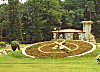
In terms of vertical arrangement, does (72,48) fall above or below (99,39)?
above

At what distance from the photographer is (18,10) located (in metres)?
61.6

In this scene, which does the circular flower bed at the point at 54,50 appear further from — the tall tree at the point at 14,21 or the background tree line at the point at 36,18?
the background tree line at the point at 36,18

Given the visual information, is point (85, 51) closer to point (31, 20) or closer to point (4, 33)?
point (31, 20)

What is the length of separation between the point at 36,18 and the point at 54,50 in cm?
2976

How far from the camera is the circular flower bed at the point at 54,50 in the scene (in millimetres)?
31797

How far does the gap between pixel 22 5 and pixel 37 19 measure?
793 cm

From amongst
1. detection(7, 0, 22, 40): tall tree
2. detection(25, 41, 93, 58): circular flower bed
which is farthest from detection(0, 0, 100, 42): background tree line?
detection(25, 41, 93, 58): circular flower bed

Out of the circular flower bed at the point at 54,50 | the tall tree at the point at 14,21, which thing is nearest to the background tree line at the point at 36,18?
the tall tree at the point at 14,21

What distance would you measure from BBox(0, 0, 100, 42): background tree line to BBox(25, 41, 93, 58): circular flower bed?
2569 cm

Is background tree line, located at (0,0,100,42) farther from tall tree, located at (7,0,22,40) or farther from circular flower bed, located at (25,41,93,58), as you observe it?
circular flower bed, located at (25,41,93,58)

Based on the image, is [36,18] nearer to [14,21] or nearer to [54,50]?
[14,21]

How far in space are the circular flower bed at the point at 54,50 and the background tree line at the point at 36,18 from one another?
84.3ft

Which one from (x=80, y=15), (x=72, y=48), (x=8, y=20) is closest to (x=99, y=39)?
(x=80, y=15)

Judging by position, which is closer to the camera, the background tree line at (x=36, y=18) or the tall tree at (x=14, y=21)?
the tall tree at (x=14, y=21)
